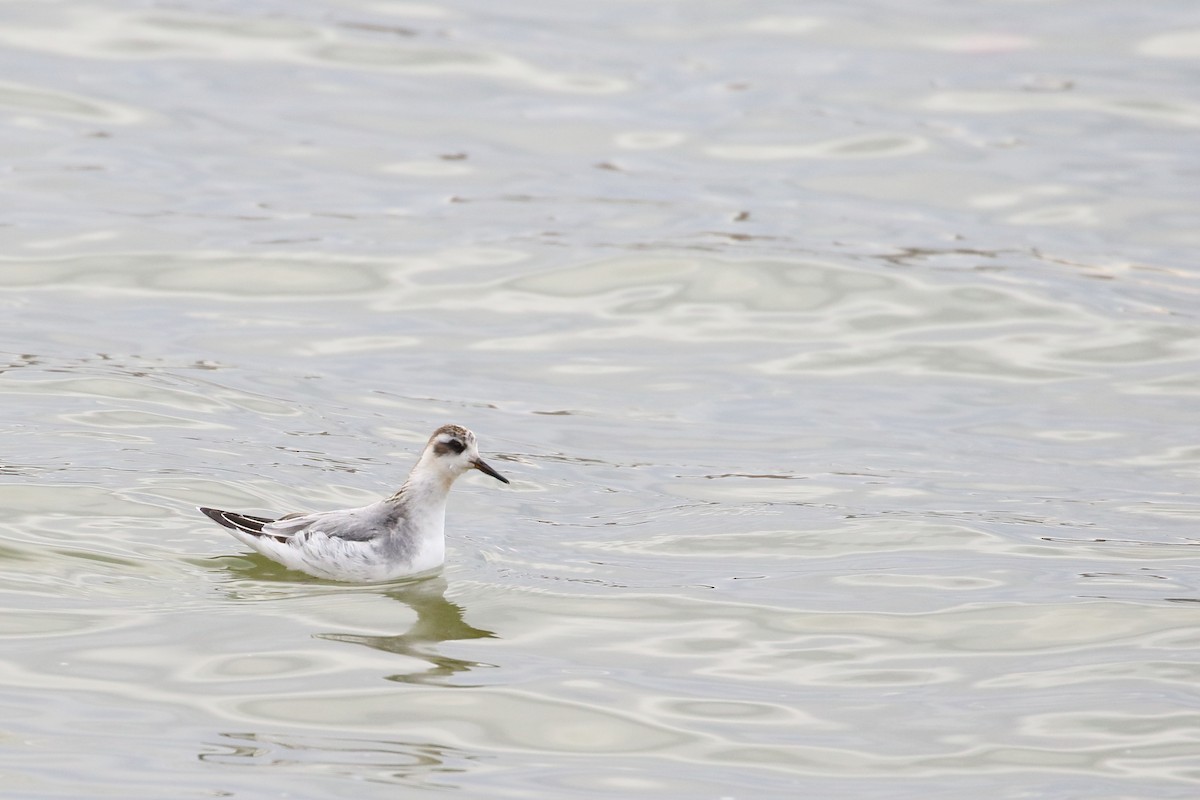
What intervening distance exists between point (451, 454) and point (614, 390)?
4461 mm

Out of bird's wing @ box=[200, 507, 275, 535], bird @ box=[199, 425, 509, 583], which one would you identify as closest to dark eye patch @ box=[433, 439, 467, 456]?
bird @ box=[199, 425, 509, 583]

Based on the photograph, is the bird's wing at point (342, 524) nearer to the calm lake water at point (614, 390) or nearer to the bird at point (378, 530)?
the bird at point (378, 530)

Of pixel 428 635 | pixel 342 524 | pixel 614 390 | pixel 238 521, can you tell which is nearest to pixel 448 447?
pixel 342 524

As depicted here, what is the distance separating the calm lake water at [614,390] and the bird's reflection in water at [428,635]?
0.05 meters

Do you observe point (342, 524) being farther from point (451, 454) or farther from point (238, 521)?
point (451, 454)

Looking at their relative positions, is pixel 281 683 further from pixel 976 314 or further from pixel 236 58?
pixel 236 58

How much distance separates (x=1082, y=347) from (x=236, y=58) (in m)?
13.1

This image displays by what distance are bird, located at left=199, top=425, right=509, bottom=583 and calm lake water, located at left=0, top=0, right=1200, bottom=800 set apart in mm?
184

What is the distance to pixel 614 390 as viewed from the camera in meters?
16.3

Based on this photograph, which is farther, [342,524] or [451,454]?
[451,454]

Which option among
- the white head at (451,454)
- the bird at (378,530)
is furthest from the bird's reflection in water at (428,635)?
the white head at (451,454)

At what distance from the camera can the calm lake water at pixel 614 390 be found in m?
9.71

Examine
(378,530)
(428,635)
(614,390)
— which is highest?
(614,390)

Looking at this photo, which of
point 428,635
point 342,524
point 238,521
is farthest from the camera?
point 342,524
